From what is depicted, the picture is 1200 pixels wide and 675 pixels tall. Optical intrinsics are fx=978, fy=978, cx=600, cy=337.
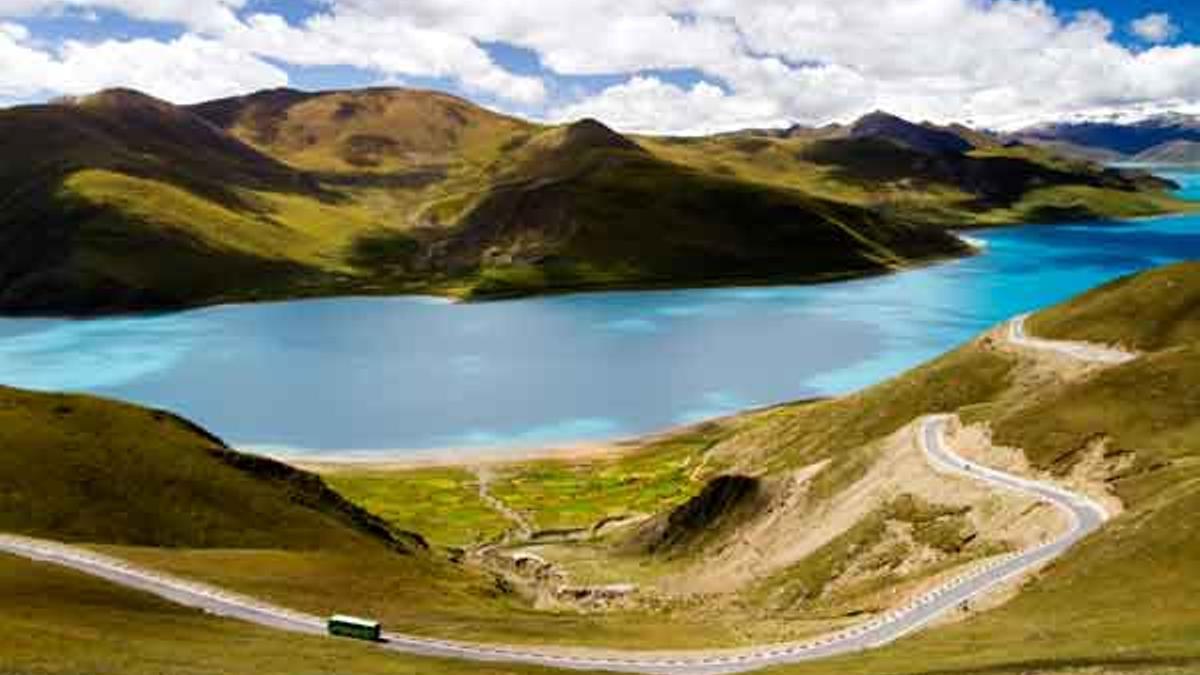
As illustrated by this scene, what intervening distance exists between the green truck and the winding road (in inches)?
40.2

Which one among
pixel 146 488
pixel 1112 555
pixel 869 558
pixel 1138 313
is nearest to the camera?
pixel 1112 555

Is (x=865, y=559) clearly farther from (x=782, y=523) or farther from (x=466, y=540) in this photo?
(x=466, y=540)

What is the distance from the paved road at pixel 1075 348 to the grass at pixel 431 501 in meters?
65.4

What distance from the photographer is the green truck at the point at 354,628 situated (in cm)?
5019

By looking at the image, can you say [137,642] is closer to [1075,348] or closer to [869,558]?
[869,558]

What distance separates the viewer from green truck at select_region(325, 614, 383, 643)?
165 ft

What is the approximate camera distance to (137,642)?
40625 millimetres

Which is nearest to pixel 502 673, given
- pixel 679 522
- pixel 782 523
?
pixel 782 523

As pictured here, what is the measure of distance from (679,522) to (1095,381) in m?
40.2

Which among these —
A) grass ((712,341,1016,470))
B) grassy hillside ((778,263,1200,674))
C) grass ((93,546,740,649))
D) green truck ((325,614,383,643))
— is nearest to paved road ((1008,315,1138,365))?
grass ((712,341,1016,470))

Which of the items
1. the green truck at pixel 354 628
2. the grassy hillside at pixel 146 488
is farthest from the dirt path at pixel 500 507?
the green truck at pixel 354 628

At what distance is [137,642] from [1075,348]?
336 ft

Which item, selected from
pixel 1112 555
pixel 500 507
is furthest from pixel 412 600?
pixel 500 507

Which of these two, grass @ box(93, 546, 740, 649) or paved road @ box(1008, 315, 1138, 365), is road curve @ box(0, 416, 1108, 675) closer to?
grass @ box(93, 546, 740, 649)
